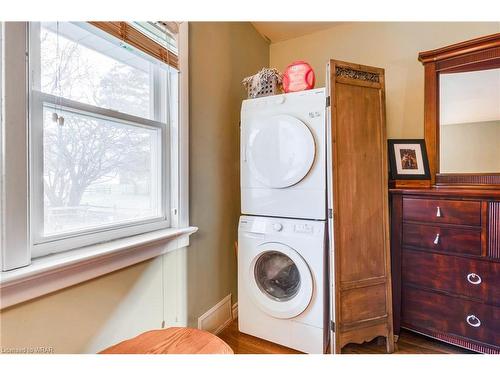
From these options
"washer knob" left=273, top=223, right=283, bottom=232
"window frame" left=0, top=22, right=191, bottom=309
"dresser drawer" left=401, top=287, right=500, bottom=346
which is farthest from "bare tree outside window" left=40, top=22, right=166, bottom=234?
"dresser drawer" left=401, top=287, right=500, bottom=346

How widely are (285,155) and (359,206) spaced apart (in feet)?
1.81

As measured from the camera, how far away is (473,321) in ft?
4.48

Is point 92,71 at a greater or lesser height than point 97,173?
greater

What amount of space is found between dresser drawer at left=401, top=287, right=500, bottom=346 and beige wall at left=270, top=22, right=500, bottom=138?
1.23 meters

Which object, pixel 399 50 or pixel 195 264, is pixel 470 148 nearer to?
pixel 399 50

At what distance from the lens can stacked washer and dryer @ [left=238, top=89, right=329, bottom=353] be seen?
142 cm

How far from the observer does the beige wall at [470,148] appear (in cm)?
156

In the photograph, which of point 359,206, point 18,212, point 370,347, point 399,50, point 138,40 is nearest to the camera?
point 18,212

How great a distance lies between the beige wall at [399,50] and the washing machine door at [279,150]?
1084mm

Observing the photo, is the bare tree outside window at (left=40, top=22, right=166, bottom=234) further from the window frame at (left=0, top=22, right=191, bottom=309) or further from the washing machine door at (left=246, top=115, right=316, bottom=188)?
the washing machine door at (left=246, top=115, right=316, bottom=188)

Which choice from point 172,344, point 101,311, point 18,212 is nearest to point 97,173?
point 18,212
